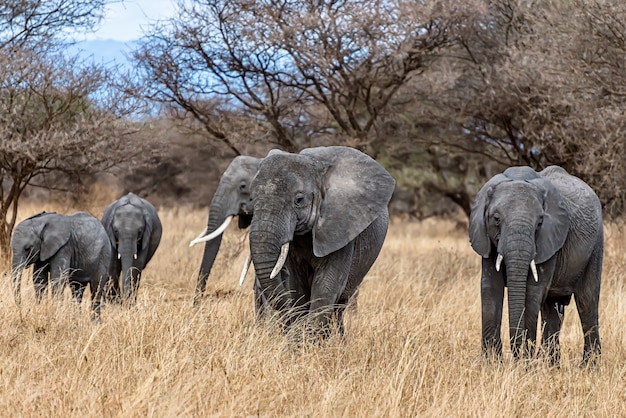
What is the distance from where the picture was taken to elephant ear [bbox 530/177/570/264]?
6680mm

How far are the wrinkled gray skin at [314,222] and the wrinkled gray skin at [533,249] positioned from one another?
84 centimetres

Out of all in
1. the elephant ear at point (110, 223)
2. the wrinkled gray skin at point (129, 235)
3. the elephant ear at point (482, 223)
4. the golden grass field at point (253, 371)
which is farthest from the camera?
the elephant ear at point (110, 223)

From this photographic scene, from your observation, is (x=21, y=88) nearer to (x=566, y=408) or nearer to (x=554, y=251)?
(x=554, y=251)

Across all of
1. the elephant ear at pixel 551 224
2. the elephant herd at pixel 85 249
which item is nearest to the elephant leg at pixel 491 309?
the elephant ear at pixel 551 224

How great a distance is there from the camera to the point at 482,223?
6734mm

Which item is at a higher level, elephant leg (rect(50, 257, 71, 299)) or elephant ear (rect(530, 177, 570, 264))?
elephant ear (rect(530, 177, 570, 264))

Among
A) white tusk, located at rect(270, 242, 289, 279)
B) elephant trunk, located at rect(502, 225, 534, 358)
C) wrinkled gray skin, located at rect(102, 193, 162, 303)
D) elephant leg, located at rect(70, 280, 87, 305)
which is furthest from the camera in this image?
wrinkled gray skin, located at rect(102, 193, 162, 303)

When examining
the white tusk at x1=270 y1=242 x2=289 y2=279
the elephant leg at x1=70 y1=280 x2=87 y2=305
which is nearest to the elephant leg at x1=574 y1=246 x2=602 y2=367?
the white tusk at x1=270 y1=242 x2=289 y2=279

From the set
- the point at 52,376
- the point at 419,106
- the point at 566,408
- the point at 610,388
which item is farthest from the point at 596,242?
the point at 419,106

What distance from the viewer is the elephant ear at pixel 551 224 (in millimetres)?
→ 6680

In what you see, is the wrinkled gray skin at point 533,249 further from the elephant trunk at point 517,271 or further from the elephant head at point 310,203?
the elephant head at point 310,203

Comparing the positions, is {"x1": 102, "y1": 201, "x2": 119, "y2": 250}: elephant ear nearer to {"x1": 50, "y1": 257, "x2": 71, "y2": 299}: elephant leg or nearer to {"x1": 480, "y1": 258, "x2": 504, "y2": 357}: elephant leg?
{"x1": 50, "y1": 257, "x2": 71, "y2": 299}: elephant leg

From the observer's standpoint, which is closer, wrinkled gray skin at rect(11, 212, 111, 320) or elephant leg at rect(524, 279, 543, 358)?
elephant leg at rect(524, 279, 543, 358)

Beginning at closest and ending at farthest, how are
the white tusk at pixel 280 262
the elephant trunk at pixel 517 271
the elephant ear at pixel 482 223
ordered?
the white tusk at pixel 280 262 < the elephant trunk at pixel 517 271 < the elephant ear at pixel 482 223
